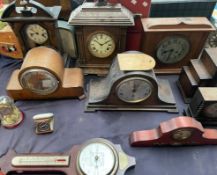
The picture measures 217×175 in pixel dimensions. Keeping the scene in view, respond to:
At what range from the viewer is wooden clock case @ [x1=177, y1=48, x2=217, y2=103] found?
3.58ft

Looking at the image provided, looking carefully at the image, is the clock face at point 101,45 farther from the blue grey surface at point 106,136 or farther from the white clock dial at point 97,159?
the white clock dial at point 97,159

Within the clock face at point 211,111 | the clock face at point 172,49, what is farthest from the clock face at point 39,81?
the clock face at point 211,111

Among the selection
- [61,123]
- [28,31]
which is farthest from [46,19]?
[61,123]

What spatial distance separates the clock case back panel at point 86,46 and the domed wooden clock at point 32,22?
14 centimetres

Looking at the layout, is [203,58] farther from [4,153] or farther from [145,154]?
[4,153]

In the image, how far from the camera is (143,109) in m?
1.17

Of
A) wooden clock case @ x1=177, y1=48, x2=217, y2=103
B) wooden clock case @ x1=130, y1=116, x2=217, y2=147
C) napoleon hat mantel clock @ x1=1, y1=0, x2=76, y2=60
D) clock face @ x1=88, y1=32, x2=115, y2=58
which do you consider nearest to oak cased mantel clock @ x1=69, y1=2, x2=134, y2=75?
clock face @ x1=88, y1=32, x2=115, y2=58

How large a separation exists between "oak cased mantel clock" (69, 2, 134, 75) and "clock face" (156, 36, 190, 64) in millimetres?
249

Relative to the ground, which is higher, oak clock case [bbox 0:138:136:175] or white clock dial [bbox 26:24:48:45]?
white clock dial [bbox 26:24:48:45]

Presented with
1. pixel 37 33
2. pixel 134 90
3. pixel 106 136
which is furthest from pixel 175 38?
pixel 37 33

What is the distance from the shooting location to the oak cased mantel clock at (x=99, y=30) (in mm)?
1113

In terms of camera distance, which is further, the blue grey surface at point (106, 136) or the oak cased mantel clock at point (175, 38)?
the oak cased mantel clock at point (175, 38)

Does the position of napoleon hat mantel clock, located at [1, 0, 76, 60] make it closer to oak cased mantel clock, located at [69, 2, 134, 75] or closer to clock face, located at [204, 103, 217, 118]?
oak cased mantel clock, located at [69, 2, 134, 75]

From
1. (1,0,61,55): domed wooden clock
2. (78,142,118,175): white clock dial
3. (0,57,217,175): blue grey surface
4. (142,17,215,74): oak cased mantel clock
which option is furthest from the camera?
(142,17,215,74): oak cased mantel clock
